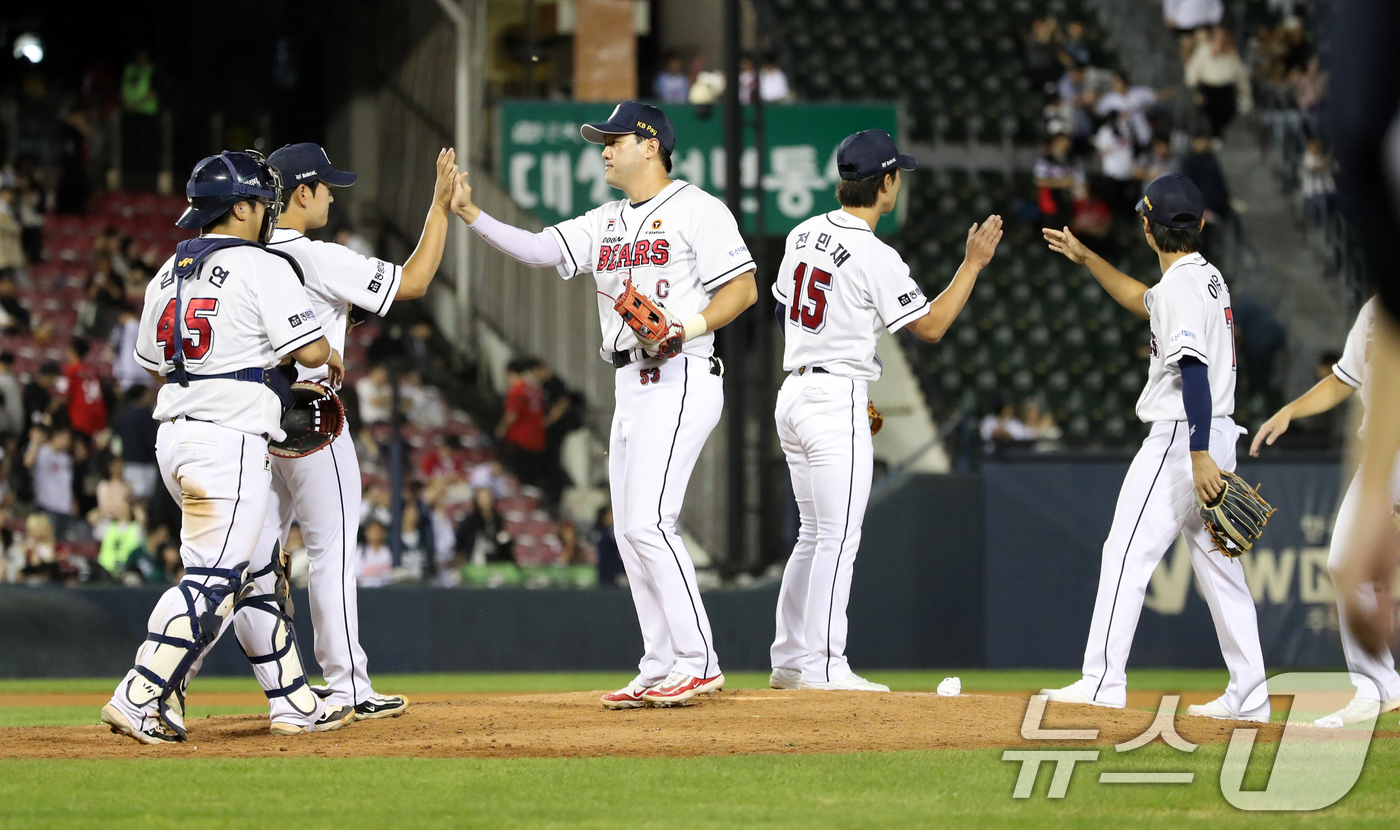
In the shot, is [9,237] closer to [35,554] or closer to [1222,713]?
[35,554]

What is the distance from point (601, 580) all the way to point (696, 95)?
4.61m

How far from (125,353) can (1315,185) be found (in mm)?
12915

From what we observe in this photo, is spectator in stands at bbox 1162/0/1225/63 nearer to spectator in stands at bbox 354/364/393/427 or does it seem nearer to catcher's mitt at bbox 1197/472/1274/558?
spectator in stands at bbox 354/364/393/427

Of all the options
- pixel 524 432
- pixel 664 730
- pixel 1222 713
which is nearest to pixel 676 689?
pixel 664 730

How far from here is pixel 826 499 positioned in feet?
23.4

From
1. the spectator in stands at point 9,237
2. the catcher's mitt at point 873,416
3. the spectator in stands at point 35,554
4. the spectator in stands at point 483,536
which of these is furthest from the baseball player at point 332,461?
the spectator in stands at point 9,237

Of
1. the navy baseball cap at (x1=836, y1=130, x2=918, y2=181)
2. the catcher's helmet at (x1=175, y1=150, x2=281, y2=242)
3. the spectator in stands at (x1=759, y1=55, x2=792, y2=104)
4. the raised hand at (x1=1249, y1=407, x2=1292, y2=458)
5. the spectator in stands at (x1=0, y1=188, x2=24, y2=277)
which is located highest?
the spectator in stands at (x1=759, y1=55, x2=792, y2=104)

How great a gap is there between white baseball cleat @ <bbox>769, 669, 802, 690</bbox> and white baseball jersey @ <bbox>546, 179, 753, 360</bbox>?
1568 millimetres

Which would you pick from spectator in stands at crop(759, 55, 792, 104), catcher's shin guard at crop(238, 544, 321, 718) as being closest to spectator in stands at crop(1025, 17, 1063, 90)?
spectator in stands at crop(759, 55, 792, 104)

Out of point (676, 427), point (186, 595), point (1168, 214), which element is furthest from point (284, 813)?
point (1168, 214)

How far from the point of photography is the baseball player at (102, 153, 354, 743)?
5.59m

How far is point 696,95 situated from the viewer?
1515cm

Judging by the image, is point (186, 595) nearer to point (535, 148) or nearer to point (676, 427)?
point (676, 427)

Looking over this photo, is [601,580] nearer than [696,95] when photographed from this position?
Yes
